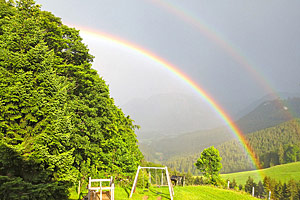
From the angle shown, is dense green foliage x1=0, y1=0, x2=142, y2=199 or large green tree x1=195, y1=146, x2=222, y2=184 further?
large green tree x1=195, y1=146, x2=222, y2=184

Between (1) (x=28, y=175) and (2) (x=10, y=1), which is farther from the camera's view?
(2) (x=10, y=1)

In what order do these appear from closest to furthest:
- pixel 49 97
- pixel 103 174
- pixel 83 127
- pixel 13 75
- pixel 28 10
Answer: pixel 13 75 < pixel 49 97 < pixel 28 10 < pixel 83 127 < pixel 103 174

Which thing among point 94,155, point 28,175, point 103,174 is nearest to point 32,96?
point 28,175

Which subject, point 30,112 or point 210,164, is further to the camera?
point 210,164

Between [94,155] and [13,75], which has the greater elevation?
[13,75]

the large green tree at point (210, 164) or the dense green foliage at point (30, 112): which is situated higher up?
the dense green foliage at point (30, 112)

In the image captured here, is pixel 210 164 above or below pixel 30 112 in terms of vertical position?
below

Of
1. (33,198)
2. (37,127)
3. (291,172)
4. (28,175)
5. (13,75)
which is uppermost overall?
(13,75)

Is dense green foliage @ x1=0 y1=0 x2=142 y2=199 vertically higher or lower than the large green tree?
higher

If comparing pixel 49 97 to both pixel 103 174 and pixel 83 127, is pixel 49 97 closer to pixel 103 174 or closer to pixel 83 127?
pixel 83 127

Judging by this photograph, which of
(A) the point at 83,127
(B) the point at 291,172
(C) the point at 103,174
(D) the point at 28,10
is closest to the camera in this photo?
(D) the point at 28,10

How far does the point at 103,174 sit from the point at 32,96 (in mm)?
15042

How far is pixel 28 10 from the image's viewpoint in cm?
1986

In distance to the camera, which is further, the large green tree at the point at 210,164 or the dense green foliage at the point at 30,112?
the large green tree at the point at 210,164
